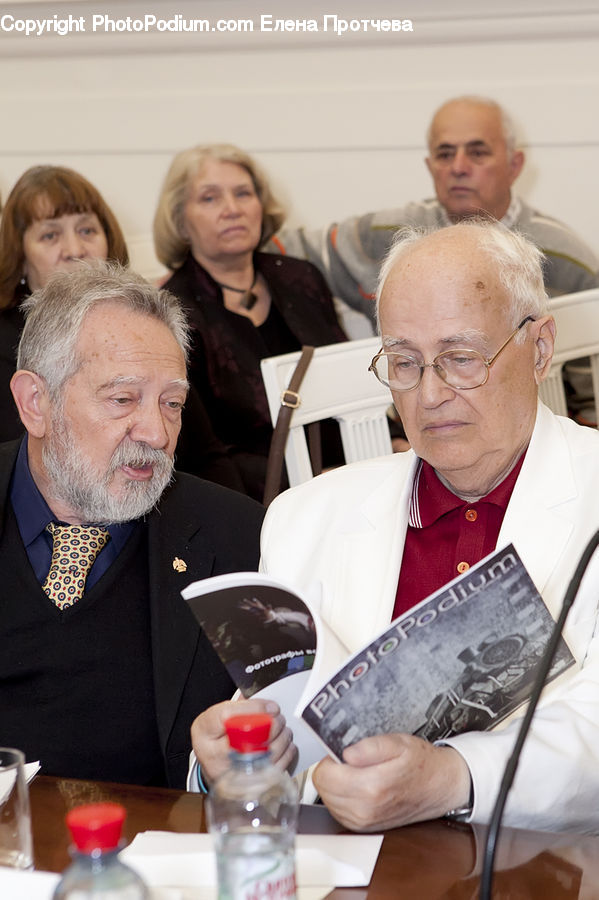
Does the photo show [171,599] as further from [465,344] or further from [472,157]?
[472,157]

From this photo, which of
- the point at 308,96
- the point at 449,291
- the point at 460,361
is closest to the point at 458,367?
the point at 460,361

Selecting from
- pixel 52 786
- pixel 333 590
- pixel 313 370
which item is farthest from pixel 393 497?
pixel 313 370

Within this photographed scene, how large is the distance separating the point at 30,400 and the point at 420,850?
121 cm

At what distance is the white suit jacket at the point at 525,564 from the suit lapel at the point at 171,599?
196mm

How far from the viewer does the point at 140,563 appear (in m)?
2.06

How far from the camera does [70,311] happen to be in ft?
6.80

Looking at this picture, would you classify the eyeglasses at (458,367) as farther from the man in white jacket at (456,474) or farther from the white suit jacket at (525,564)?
the white suit jacket at (525,564)

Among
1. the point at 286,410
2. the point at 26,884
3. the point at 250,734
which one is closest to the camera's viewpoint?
the point at 250,734

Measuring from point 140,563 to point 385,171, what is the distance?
237 cm

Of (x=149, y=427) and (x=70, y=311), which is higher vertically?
(x=70, y=311)

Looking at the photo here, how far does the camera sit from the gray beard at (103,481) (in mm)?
2027

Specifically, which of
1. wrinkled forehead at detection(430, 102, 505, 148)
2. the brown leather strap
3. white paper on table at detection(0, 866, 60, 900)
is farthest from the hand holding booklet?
wrinkled forehead at detection(430, 102, 505, 148)

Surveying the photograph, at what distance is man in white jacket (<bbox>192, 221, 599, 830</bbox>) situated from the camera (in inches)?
67.4

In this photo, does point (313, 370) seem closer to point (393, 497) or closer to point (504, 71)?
point (393, 497)
